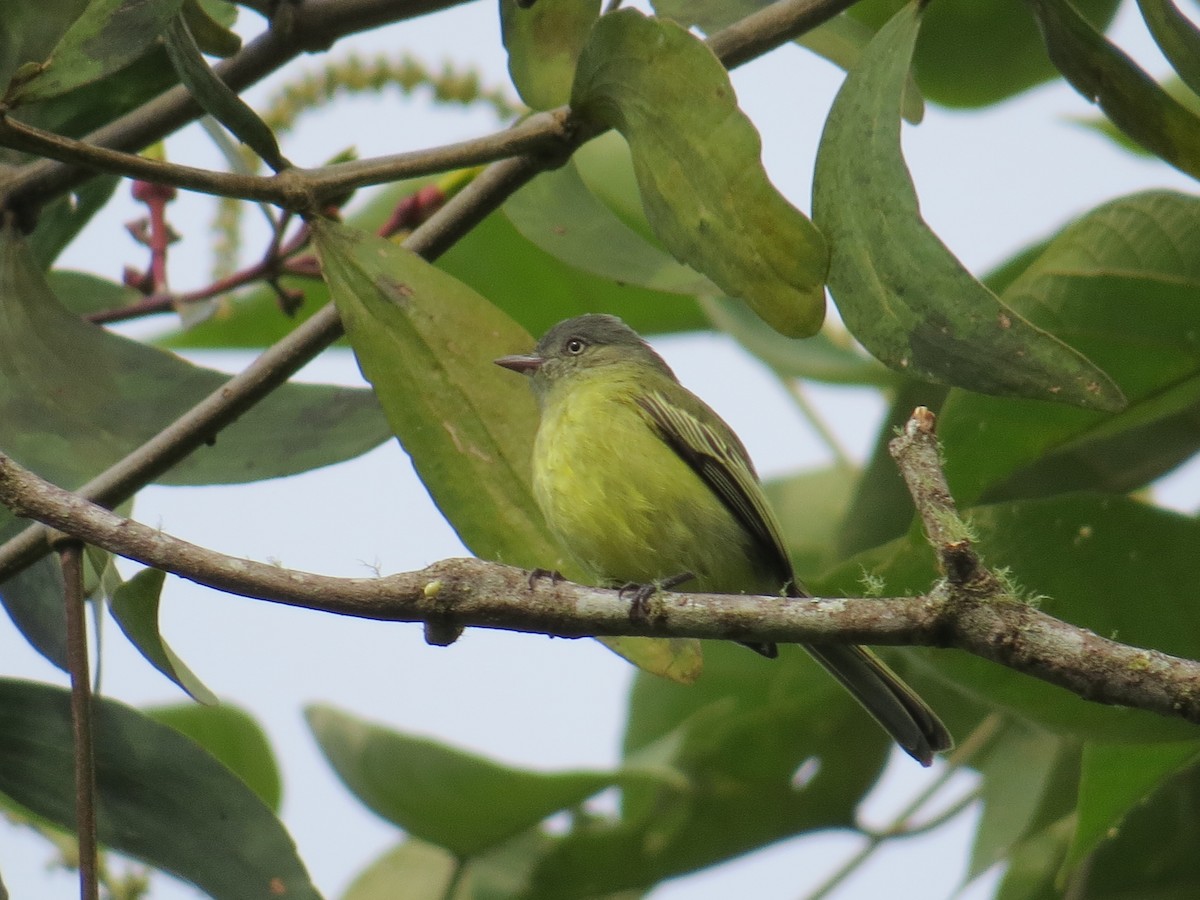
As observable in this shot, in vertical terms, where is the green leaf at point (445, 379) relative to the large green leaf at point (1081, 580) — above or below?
above

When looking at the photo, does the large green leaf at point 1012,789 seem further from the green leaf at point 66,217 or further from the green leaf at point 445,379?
the green leaf at point 66,217

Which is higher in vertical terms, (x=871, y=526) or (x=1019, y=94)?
(x=1019, y=94)

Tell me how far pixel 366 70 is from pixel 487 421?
1.53m

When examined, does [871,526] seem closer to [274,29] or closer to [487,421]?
[487,421]

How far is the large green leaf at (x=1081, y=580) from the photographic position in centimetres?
271

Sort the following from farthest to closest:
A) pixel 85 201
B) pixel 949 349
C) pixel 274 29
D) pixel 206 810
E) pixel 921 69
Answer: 1. pixel 921 69
2. pixel 85 201
3. pixel 274 29
4. pixel 206 810
5. pixel 949 349

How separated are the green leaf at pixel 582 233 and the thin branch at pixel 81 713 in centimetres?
130

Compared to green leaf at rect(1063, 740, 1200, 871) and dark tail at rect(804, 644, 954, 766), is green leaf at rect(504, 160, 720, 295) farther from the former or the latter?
green leaf at rect(1063, 740, 1200, 871)

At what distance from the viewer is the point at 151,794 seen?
2.51 m

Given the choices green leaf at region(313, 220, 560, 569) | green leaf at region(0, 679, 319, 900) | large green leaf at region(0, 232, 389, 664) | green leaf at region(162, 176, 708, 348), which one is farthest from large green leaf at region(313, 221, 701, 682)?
green leaf at region(162, 176, 708, 348)

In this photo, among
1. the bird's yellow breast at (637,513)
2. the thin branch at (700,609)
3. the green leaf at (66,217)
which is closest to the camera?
the thin branch at (700,609)

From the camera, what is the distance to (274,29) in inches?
115

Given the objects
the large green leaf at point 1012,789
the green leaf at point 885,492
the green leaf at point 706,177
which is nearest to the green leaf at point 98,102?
the green leaf at point 706,177

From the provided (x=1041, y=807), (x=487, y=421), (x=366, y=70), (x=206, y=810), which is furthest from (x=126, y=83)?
(x=1041, y=807)
